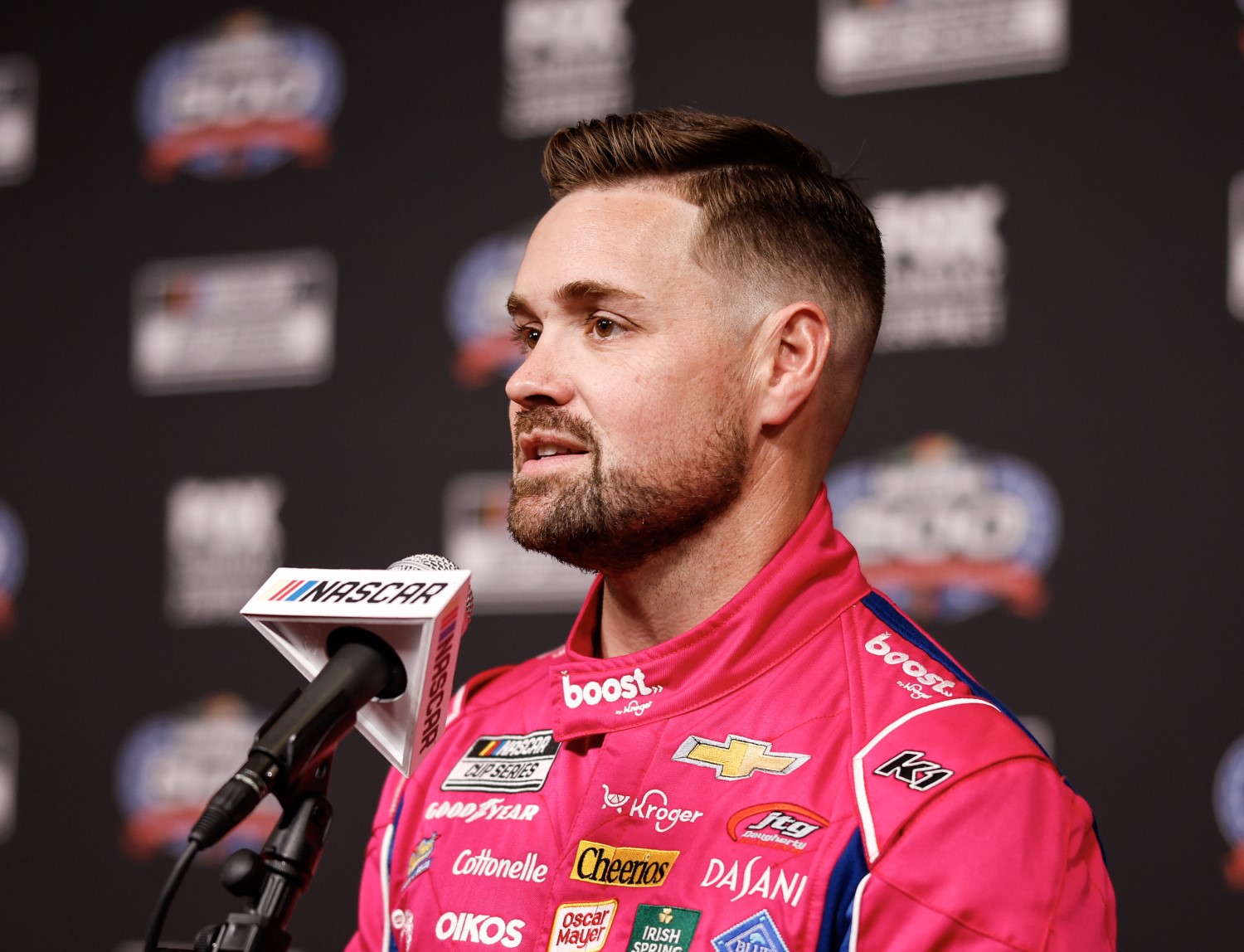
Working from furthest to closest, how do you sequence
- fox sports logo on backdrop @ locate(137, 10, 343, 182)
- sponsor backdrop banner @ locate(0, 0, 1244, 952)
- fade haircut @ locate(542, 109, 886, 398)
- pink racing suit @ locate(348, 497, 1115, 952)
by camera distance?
fox sports logo on backdrop @ locate(137, 10, 343, 182), sponsor backdrop banner @ locate(0, 0, 1244, 952), fade haircut @ locate(542, 109, 886, 398), pink racing suit @ locate(348, 497, 1115, 952)

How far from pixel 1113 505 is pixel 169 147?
212cm

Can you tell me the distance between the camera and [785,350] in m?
1.32

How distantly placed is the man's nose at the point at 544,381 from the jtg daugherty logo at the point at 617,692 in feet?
0.89

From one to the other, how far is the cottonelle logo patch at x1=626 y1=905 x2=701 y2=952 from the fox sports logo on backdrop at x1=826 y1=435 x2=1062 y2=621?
1154mm

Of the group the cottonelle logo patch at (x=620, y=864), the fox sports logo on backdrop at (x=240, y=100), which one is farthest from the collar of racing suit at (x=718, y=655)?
the fox sports logo on backdrop at (x=240, y=100)

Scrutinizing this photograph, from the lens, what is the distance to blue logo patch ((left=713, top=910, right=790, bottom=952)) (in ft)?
3.38

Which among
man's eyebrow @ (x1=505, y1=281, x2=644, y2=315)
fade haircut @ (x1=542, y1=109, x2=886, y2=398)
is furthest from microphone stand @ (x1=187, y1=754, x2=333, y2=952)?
fade haircut @ (x1=542, y1=109, x2=886, y2=398)

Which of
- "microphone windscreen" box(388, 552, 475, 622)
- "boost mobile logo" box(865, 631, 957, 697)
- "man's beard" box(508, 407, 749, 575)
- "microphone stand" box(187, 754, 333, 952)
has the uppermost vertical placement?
"microphone windscreen" box(388, 552, 475, 622)

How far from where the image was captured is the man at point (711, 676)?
3.41 feet

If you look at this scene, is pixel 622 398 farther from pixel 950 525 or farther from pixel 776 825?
pixel 950 525

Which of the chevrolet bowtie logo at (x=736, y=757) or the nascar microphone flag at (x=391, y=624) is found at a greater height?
the nascar microphone flag at (x=391, y=624)

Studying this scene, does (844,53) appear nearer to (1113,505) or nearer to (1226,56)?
(1226,56)

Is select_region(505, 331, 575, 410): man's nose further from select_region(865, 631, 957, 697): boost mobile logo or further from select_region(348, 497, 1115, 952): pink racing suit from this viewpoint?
select_region(865, 631, 957, 697): boost mobile logo

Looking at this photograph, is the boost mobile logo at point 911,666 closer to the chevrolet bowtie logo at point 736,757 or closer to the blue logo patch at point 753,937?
the chevrolet bowtie logo at point 736,757
